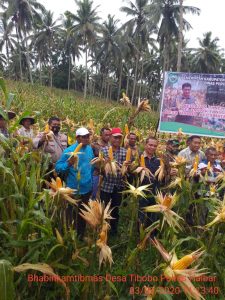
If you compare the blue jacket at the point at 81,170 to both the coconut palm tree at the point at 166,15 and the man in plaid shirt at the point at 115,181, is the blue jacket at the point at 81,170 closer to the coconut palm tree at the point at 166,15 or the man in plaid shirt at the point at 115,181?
the man in plaid shirt at the point at 115,181

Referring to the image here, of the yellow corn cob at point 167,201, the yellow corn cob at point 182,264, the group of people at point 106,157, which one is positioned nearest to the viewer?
the yellow corn cob at point 182,264

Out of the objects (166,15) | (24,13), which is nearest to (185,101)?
(166,15)

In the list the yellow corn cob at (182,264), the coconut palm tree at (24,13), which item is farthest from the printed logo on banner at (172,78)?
the coconut palm tree at (24,13)

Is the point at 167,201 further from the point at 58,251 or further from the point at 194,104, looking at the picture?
the point at 194,104

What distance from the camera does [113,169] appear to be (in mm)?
2461

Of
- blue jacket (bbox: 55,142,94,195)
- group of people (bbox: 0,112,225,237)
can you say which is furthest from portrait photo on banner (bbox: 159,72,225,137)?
→ blue jacket (bbox: 55,142,94,195)

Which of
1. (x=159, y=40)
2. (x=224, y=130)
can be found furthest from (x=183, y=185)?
(x=159, y=40)

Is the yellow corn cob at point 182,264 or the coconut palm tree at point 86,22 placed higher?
the coconut palm tree at point 86,22

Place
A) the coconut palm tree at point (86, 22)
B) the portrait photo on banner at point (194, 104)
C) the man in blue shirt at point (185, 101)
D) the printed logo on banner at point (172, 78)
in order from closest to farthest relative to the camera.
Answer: the portrait photo on banner at point (194, 104) → the man in blue shirt at point (185, 101) → the printed logo on banner at point (172, 78) → the coconut palm tree at point (86, 22)

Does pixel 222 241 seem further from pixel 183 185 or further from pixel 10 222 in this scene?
pixel 10 222

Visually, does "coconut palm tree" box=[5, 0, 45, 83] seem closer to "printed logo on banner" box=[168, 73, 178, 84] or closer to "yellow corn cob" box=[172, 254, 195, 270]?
"printed logo on banner" box=[168, 73, 178, 84]

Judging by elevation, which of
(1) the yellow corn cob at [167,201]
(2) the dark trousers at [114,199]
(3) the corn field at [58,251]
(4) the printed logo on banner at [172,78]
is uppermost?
(4) the printed logo on banner at [172,78]

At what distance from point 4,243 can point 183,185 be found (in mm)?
1586

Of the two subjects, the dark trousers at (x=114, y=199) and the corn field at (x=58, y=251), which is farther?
the dark trousers at (x=114, y=199)
